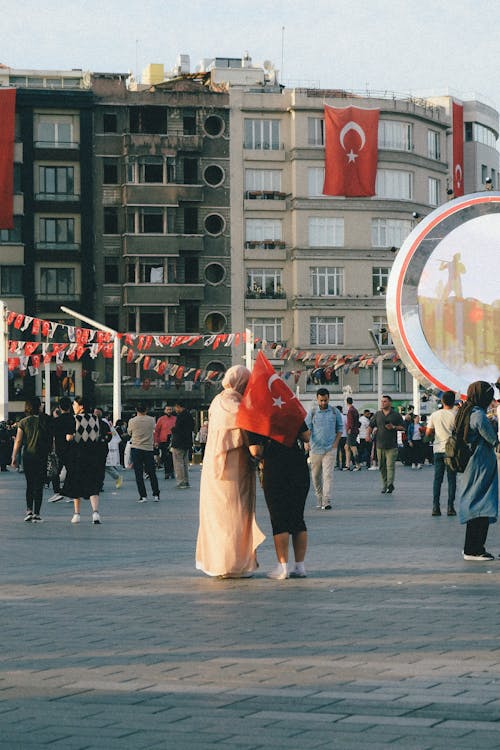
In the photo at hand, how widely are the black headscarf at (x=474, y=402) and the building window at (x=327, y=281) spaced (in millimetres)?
69481

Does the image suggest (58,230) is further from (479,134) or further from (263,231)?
(479,134)

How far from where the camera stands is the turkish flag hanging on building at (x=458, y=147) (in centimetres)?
9056

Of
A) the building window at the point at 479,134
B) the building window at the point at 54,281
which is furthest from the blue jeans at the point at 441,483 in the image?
the building window at the point at 479,134

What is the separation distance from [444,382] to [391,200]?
4353 cm

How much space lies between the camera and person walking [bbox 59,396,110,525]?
68.3ft

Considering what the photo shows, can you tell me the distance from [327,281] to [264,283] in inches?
134

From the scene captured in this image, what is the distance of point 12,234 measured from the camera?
266ft

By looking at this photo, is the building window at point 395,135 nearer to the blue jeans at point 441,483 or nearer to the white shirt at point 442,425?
the white shirt at point 442,425

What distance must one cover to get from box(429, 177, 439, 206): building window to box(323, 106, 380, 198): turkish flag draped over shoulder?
5.83 m

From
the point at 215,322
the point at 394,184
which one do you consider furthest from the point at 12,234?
the point at 394,184

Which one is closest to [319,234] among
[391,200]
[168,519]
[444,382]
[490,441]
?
[391,200]

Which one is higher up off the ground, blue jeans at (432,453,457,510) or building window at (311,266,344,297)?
building window at (311,266,344,297)

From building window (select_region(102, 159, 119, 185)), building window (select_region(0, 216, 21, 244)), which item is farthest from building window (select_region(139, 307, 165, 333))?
building window (select_region(0, 216, 21, 244))

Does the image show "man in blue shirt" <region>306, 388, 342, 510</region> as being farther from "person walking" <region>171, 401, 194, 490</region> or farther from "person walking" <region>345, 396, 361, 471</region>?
"person walking" <region>345, 396, 361, 471</region>
